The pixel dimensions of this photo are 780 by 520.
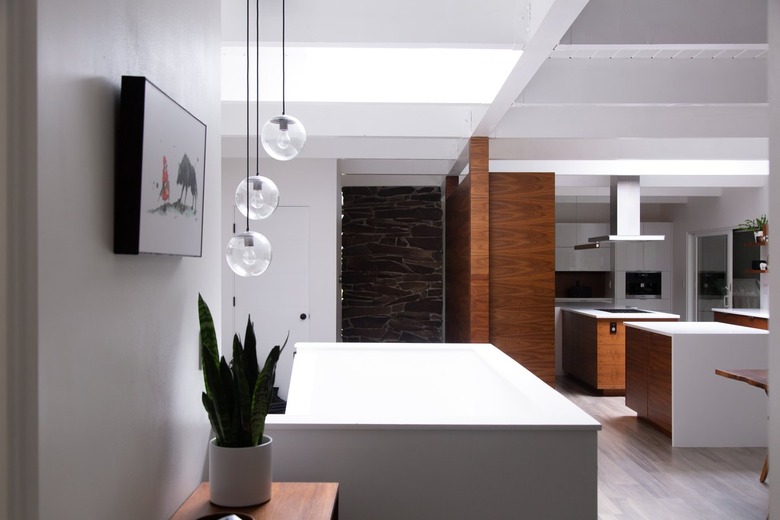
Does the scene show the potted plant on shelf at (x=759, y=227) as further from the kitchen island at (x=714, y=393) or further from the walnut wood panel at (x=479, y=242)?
the walnut wood panel at (x=479, y=242)

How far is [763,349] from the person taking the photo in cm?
508

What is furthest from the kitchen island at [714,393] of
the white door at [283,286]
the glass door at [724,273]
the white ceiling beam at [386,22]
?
the white door at [283,286]

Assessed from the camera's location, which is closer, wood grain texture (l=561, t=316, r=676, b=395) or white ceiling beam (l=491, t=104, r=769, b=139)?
white ceiling beam (l=491, t=104, r=769, b=139)

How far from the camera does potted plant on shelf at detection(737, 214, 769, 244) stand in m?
7.20

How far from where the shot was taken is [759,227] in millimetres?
7453

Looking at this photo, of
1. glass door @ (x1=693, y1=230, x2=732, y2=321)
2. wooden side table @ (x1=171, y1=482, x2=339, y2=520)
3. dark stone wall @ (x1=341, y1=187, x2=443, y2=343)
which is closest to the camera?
wooden side table @ (x1=171, y1=482, x2=339, y2=520)

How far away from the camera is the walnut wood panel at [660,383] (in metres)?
5.21

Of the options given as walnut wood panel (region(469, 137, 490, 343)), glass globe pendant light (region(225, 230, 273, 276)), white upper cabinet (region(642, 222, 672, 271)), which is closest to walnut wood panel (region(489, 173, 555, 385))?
walnut wood panel (region(469, 137, 490, 343))

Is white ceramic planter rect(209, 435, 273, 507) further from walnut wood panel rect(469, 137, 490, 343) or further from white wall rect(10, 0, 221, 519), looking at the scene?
walnut wood panel rect(469, 137, 490, 343)

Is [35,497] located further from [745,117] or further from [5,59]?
[745,117]

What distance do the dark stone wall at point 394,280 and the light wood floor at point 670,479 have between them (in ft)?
11.2

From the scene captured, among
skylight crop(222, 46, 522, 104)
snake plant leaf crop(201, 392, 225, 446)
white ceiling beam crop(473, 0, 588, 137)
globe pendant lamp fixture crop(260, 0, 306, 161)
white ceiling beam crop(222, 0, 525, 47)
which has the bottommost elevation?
snake plant leaf crop(201, 392, 225, 446)

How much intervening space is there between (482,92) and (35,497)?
413 centimetres

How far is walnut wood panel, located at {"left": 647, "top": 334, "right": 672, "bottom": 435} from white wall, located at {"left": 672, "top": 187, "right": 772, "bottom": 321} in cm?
353
